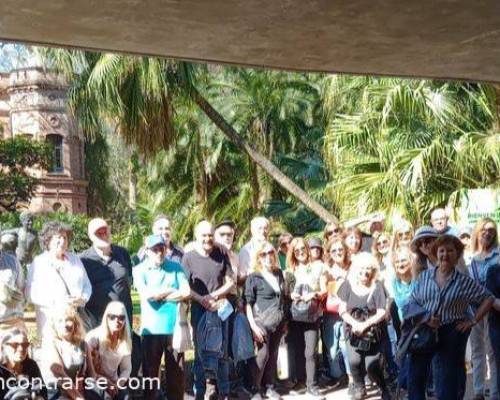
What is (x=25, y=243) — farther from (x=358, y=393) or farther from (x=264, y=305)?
(x=358, y=393)

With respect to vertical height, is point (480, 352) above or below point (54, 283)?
below

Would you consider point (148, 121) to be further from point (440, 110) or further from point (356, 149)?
point (440, 110)

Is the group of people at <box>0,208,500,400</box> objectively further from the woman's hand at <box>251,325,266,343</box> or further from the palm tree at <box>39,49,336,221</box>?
the palm tree at <box>39,49,336,221</box>

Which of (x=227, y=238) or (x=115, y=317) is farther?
(x=227, y=238)

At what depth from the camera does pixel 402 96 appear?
1337 centimetres

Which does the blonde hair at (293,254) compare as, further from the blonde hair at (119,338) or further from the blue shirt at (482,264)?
the blonde hair at (119,338)

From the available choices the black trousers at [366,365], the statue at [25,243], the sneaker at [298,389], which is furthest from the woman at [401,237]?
the statue at [25,243]

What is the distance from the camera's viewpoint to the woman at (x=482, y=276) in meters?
7.48

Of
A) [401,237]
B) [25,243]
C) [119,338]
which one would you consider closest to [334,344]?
[401,237]

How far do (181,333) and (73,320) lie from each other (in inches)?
55.2

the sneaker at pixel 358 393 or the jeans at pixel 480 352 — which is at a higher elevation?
the jeans at pixel 480 352

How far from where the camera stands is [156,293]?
24.6 ft

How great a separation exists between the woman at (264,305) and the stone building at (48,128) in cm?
3774

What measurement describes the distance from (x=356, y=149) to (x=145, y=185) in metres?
18.1
